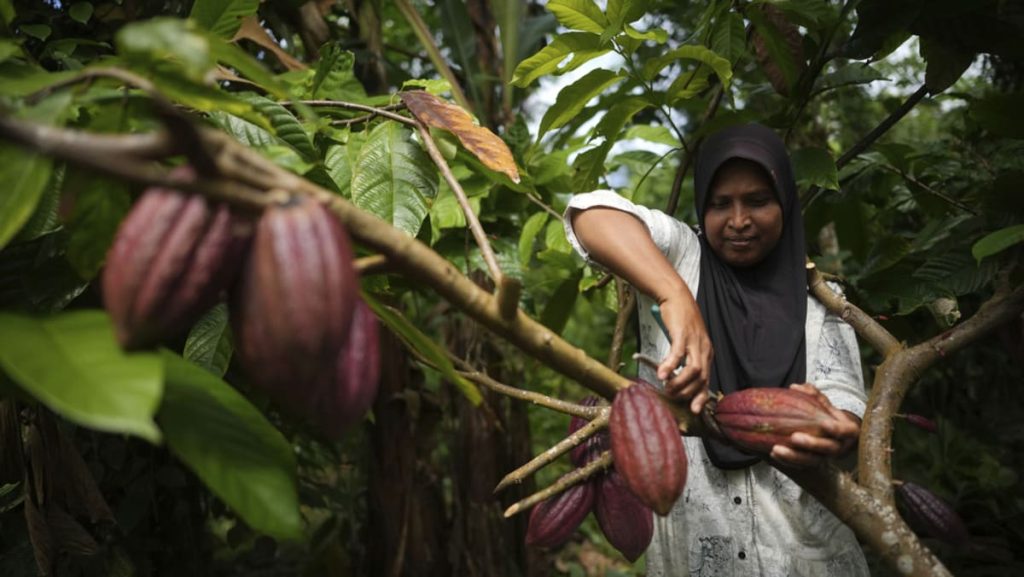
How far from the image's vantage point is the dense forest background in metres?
0.64

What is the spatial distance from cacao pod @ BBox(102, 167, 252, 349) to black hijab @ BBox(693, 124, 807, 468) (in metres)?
1.12

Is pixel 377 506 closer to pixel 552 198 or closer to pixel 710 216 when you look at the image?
pixel 552 198

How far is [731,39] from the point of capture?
153 centimetres

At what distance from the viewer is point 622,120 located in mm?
1622

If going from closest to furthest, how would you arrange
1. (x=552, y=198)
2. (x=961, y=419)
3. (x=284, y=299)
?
1. (x=284, y=299)
2. (x=552, y=198)
3. (x=961, y=419)

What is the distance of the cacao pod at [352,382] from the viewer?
0.57m

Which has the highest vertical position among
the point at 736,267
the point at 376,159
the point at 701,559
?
the point at 736,267

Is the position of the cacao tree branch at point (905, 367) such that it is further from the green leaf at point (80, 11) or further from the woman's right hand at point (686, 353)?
the green leaf at point (80, 11)

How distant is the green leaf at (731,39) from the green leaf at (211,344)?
1.10 metres

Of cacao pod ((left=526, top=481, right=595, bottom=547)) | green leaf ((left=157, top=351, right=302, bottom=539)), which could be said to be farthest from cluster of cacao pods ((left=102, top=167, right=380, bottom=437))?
cacao pod ((left=526, top=481, right=595, bottom=547))

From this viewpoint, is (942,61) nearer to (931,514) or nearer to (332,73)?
(931,514)

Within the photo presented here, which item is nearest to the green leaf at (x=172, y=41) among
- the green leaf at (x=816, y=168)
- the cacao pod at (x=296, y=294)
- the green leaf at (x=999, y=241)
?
the cacao pod at (x=296, y=294)

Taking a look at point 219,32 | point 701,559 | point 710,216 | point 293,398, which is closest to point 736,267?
point 710,216

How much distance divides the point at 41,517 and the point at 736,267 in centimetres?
136
